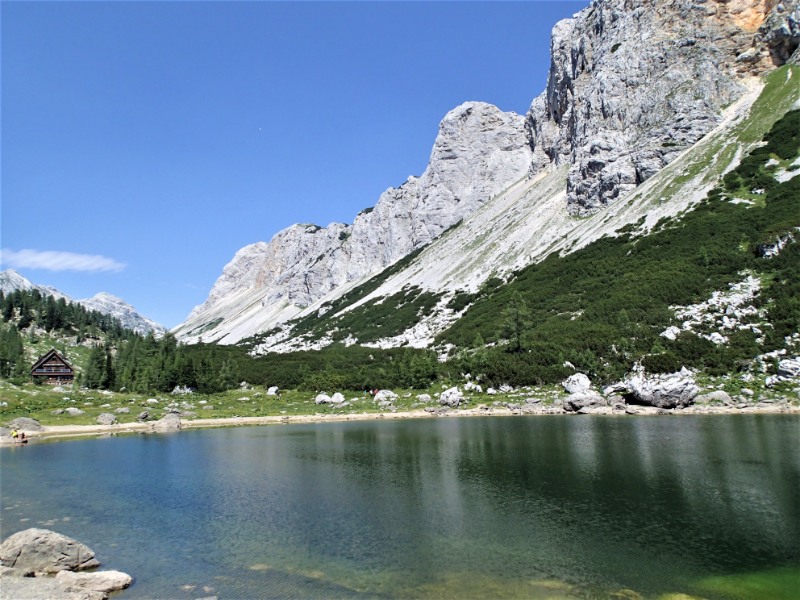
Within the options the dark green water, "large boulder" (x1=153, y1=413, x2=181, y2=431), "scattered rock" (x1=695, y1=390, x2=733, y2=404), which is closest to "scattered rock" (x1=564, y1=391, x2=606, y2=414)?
"scattered rock" (x1=695, y1=390, x2=733, y2=404)

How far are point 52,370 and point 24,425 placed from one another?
45745 millimetres

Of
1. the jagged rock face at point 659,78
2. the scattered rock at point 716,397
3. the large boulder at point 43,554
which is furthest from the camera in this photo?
the jagged rock face at point 659,78

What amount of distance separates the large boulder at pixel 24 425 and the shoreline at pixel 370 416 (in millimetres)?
669

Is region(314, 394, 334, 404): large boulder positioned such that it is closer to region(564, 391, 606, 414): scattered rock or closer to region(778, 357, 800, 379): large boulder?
region(564, 391, 606, 414): scattered rock

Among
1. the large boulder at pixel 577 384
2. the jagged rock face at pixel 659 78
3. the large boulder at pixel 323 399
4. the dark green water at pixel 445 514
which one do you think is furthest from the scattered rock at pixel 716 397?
the jagged rock face at pixel 659 78

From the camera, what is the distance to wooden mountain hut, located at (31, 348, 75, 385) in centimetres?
9088

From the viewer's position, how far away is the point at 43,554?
17641mm

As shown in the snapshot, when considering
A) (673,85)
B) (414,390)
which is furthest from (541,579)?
(673,85)

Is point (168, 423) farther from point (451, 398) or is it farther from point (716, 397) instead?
point (716, 397)

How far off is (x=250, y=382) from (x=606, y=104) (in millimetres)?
109916

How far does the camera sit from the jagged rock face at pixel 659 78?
118938mm

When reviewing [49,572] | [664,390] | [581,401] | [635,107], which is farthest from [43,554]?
[635,107]

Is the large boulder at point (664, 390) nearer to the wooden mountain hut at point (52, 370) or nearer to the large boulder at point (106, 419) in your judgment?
the large boulder at point (106, 419)

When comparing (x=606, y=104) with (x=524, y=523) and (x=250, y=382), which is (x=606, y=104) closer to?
(x=250, y=382)
